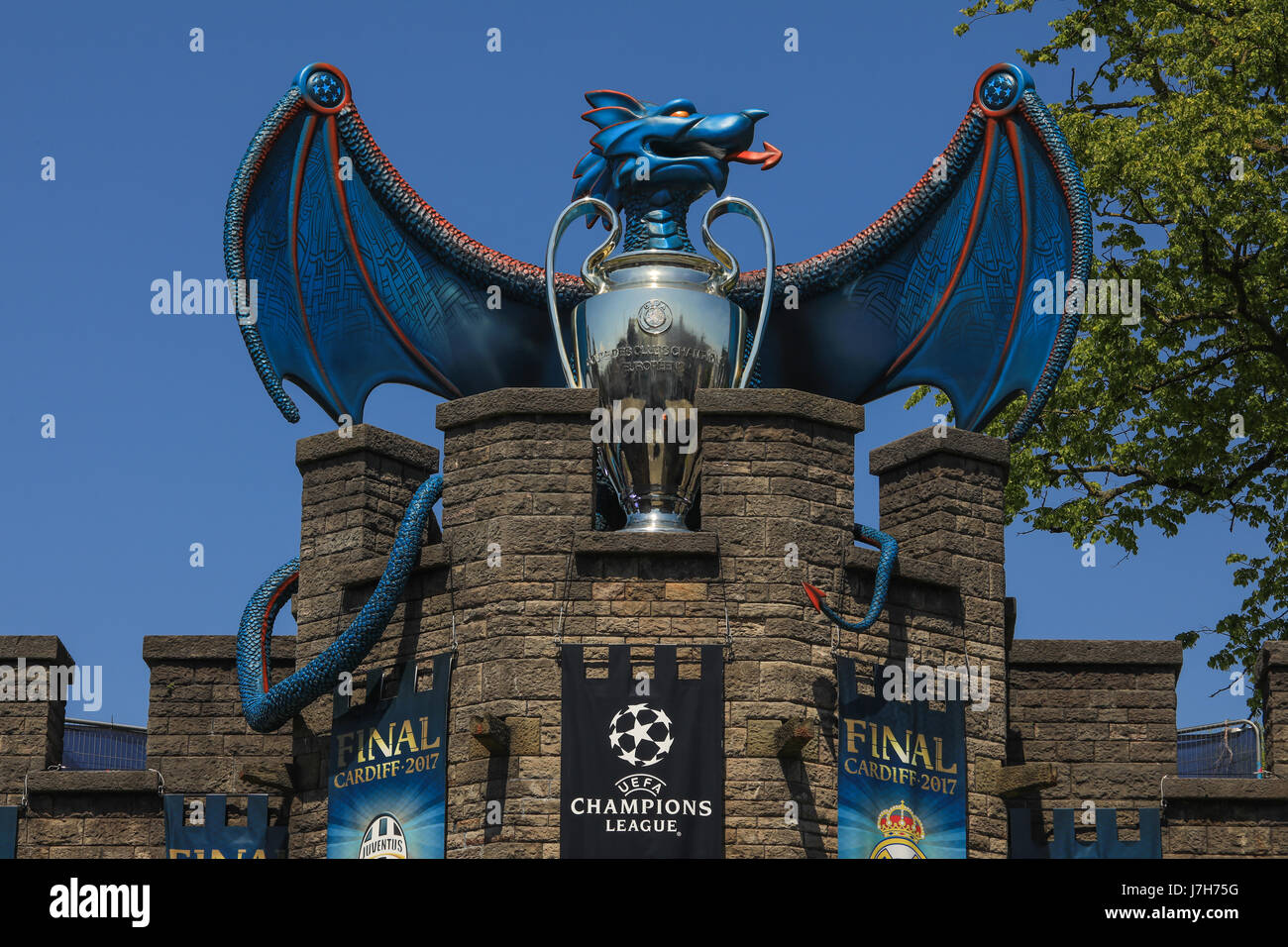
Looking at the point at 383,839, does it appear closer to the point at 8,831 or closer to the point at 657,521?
the point at 657,521

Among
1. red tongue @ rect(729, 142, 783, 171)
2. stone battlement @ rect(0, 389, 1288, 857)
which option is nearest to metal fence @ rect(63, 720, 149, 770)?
stone battlement @ rect(0, 389, 1288, 857)

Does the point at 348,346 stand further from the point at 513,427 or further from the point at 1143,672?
the point at 1143,672

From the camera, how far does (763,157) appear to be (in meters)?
19.6

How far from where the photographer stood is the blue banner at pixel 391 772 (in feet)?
54.0

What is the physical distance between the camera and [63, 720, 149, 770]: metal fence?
69.7 ft

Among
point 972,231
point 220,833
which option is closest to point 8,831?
point 220,833

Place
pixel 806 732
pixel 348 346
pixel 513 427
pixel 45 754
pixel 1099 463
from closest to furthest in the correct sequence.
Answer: pixel 806 732, pixel 513 427, pixel 45 754, pixel 348 346, pixel 1099 463

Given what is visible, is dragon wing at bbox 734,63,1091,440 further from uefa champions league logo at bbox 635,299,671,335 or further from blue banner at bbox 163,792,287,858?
blue banner at bbox 163,792,287,858

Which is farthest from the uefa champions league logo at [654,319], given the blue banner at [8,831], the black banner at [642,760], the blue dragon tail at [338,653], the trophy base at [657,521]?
the blue banner at [8,831]

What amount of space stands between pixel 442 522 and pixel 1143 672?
5504mm

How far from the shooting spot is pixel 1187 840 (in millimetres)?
17469

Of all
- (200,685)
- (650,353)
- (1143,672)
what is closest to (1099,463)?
(1143,672)

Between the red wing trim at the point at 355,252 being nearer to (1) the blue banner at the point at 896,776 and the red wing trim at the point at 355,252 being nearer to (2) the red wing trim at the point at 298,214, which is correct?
(2) the red wing trim at the point at 298,214

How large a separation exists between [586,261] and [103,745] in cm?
660
